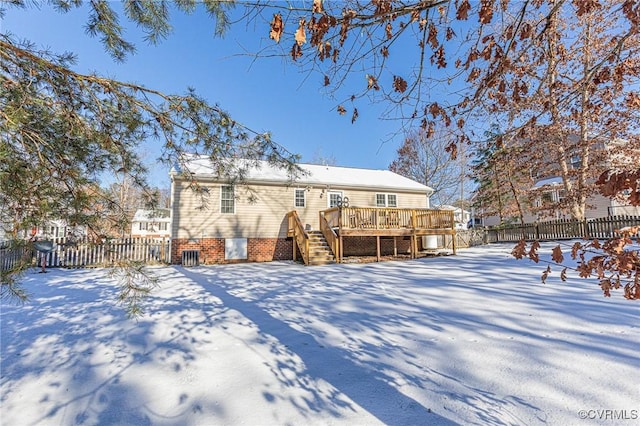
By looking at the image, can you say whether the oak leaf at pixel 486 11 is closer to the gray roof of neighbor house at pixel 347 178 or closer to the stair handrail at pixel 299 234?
the stair handrail at pixel 299 234

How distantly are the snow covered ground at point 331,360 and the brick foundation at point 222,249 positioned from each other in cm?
605

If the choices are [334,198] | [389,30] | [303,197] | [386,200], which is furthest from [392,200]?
[389,30]

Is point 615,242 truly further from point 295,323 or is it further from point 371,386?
point 295,323

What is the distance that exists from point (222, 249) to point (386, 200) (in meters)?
8.43

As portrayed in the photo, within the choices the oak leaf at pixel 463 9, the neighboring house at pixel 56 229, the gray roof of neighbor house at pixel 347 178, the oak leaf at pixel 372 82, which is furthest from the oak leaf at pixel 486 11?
the gray roof of neighbor house at pixel 347 178

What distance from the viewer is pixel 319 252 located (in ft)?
39.3

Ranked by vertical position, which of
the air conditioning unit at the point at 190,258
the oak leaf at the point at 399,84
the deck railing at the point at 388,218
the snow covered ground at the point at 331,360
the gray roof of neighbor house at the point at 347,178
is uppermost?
the gray roof of neighbor house at the point at 347,178

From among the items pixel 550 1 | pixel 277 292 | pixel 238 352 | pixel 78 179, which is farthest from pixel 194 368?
pixel 550 1

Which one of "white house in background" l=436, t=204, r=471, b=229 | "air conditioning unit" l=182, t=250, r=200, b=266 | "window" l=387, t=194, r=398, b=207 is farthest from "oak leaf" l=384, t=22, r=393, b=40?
"white house in background" l=436, t=204, r=471, b=229

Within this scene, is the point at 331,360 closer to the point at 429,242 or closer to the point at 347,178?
the point at 347,178

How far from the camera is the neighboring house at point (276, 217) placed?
40.6 ft

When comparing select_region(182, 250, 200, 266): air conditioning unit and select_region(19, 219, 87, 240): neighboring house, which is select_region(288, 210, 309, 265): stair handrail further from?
select_region(19, 219, 87, 240): neighboring house

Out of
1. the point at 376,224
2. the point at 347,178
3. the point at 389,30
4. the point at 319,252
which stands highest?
the point at 347,178

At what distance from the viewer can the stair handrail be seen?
38.5 feet
